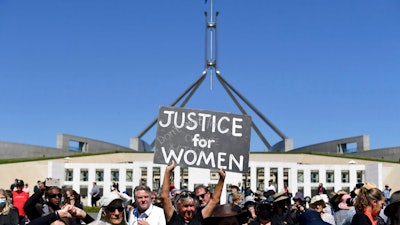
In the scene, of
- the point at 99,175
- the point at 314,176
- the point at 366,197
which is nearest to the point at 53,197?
the point at 366,197

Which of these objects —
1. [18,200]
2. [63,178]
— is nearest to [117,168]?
[63,178]

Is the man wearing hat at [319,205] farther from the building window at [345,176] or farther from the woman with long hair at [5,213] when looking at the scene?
the building window at [345,176]

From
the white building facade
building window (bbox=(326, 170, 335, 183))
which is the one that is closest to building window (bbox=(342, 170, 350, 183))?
the white building facade

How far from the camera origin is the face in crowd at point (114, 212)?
4.75 m

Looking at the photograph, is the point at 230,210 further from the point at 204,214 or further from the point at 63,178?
the point at 63,178

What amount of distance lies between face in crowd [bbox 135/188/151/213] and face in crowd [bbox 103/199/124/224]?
2.63 ft

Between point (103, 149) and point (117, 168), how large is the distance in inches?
992

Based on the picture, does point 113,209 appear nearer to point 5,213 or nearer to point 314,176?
point 5,213

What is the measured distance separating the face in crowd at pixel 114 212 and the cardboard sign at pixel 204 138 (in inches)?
75.9

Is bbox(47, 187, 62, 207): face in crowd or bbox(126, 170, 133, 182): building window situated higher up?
bbox(126, 170, 133, 182): building window

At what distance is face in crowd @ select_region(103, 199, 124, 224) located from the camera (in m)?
4.75

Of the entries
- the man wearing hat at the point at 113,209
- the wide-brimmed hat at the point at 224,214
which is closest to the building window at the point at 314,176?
the man wearing hat at the point at 113,209

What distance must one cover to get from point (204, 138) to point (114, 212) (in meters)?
2.23

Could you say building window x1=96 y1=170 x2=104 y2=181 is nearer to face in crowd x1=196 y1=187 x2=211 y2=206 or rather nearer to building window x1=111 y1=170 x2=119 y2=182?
building window x1=111 y1=170 x2=119 y2=182
